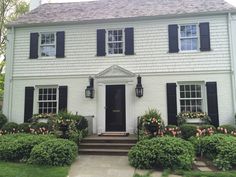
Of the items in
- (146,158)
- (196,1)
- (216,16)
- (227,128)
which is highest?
(196,1)

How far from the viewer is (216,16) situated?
446 inches

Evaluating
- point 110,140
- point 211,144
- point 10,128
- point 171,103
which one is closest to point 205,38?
point 171,103

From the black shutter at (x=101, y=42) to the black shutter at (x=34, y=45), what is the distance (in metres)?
3.12

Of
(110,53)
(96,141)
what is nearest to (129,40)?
(110,53)

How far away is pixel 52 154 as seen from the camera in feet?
24.4

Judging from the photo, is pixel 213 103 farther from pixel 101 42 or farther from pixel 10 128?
pixel 10 128

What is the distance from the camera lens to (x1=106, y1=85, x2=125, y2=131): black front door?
11.4m

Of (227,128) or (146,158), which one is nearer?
(146,158)

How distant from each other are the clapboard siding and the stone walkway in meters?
4.68

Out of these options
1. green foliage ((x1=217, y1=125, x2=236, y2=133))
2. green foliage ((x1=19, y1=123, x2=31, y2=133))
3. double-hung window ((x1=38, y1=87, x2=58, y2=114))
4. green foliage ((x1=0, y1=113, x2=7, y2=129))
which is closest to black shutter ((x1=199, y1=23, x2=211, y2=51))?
green foliage ((x1=217, y1=125, x2=236, y2=133))

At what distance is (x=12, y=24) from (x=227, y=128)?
36.5 ft

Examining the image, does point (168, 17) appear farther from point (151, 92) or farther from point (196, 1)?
point (151, 92)

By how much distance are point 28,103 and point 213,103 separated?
853 cm

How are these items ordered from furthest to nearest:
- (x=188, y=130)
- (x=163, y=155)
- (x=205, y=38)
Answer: (x=205, y=38)
(x=188, y=130)
(x=163, y=155)
